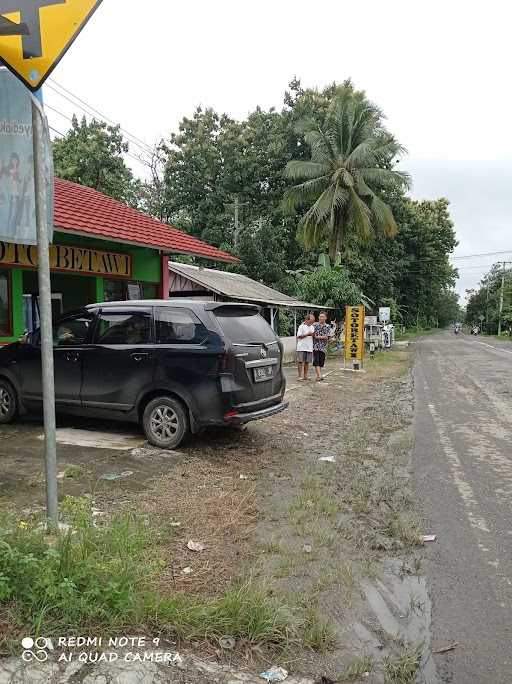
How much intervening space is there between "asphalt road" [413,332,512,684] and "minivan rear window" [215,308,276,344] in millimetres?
2481

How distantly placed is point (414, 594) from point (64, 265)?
28.0 ft

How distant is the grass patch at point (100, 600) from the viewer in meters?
2.67

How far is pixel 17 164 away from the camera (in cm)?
498

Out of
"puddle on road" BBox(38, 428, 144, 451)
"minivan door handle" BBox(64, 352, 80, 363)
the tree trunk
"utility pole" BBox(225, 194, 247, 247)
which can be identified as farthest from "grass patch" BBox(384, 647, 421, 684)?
"utility pole" BBox(225, 194, 247, 247)

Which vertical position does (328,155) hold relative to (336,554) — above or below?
above

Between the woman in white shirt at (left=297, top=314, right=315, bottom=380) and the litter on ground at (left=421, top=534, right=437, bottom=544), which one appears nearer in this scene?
the litter on ground at (left=421, top=534, right=437, bottom=544)

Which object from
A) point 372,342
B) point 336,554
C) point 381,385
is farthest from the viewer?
point 372,342

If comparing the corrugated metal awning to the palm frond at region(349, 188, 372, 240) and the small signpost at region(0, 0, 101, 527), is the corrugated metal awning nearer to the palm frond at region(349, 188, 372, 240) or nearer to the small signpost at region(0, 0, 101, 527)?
the palm frond at region(349, 188, 372, 240)

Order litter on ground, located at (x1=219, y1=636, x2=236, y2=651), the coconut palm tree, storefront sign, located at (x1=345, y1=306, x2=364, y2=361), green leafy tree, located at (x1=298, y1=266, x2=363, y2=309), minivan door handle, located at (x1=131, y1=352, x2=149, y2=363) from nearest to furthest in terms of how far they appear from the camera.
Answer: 1. litter on ground, located at (x1=219, y1=636, x2=236, y2=651)
2. minivan door handle, located at (x1=131, y1=352, x2=149, y2=363)
3. storefront sign, located at (x1=345, y1=306, x2=364, y2=361)
4. the coconut palm tree
5. green leafy tree, located at (x1=298, y1=266, x2=363, y2=309)

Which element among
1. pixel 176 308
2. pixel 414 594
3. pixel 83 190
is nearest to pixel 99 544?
pixel 414 594

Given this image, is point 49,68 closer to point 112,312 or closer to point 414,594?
point 414,594

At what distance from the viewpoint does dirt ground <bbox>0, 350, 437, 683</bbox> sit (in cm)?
291

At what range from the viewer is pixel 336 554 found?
13.1 feet

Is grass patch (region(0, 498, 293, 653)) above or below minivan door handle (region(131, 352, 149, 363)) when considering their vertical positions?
below
